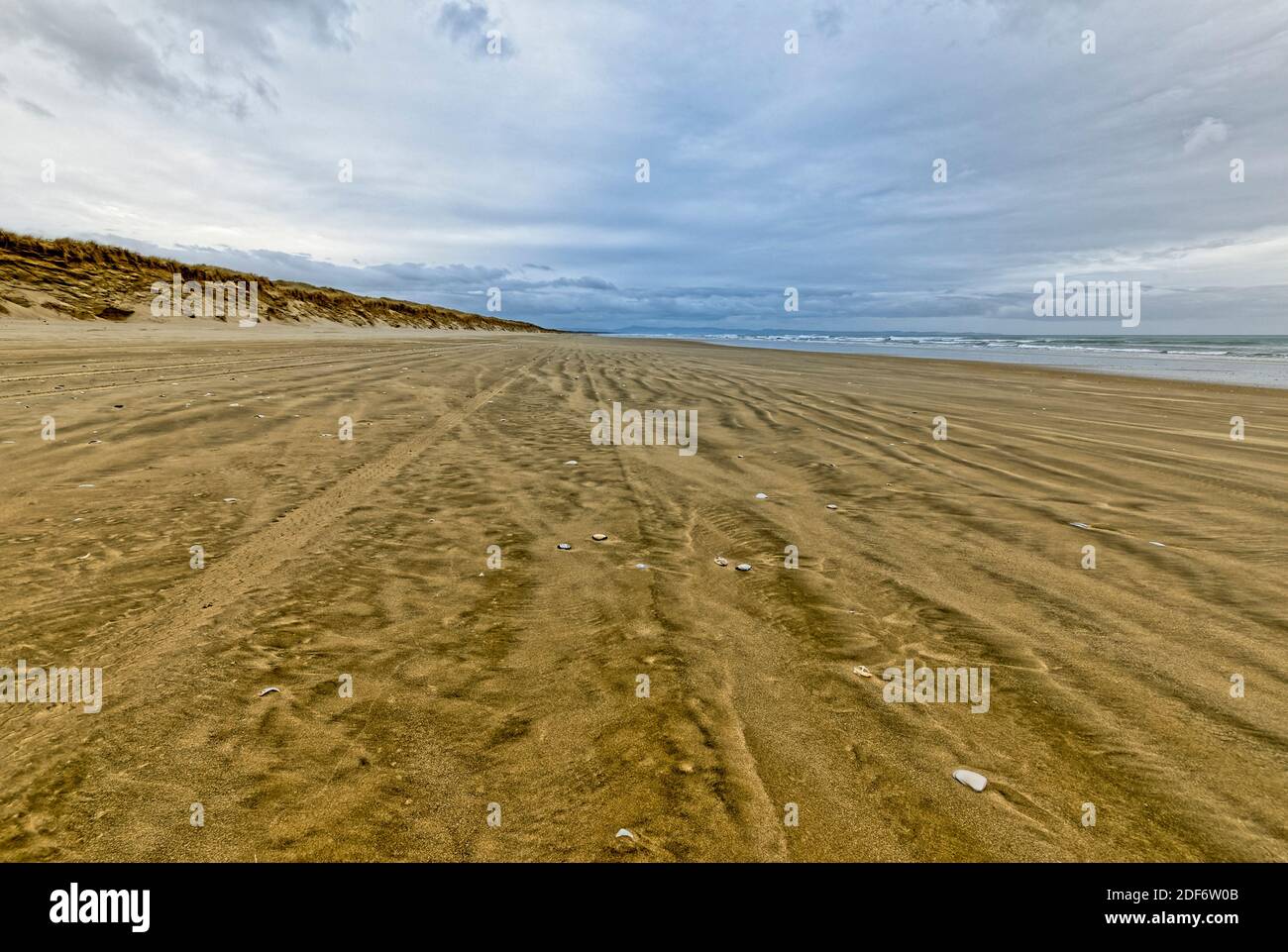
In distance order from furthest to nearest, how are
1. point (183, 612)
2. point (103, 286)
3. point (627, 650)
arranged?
point (103, 286) < point (183, 612) < point (627, 650)

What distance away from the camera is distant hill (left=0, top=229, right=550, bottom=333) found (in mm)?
28922

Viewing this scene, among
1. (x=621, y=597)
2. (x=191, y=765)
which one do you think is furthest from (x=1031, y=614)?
(x=191, y=765)

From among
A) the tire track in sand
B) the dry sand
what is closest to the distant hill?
the dry sand

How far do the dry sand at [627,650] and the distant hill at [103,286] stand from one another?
32162 millimetres

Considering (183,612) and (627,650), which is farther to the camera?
(183,612)

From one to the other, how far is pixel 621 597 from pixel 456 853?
2.04 meters

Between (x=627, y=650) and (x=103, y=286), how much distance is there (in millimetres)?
45887

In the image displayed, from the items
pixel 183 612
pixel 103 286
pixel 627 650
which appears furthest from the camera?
pixel 103 286

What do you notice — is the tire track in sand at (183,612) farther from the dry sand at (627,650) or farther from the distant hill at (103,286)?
the distant hill at (103,286)

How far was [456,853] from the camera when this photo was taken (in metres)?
1.94

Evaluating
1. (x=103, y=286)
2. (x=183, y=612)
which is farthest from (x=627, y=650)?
(x=103, y=286)

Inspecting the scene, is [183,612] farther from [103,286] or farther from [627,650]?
[103,286]

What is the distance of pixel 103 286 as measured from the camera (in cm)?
3356

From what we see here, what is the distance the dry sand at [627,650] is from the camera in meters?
2.07
